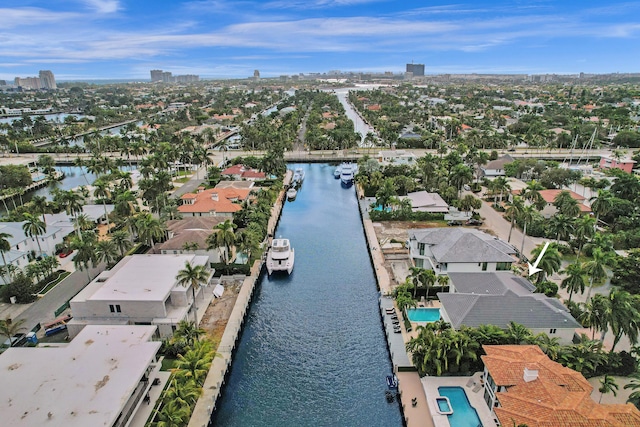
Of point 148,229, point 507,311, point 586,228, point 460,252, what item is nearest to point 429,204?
point 460,252

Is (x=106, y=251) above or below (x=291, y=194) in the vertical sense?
above

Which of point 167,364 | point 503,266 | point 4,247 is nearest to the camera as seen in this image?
point 167,364

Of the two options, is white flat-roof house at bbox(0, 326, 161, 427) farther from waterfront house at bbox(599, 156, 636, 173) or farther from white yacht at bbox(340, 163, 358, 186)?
waterfront house at bbox(599, 156, 636, 173)

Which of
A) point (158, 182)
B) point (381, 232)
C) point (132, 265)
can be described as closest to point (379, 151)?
point (381, 232)

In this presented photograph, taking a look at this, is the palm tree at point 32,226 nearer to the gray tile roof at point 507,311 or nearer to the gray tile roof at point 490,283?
the gray tile roof at point 507,311

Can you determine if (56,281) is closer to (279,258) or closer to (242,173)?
(279,258)

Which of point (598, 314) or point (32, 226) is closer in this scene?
point (598, 314)
